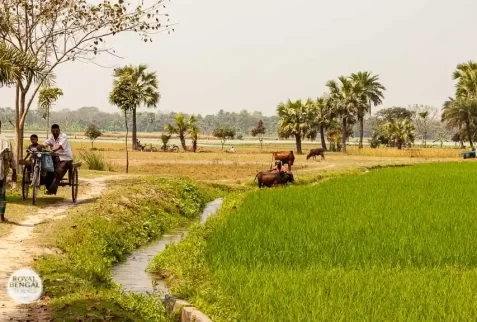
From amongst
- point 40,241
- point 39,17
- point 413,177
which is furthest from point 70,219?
point 413,177

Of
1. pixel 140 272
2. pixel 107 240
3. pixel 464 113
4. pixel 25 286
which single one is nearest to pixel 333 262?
pixel 140 272

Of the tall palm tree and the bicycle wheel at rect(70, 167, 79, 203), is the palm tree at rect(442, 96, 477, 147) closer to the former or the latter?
the tall palm tree

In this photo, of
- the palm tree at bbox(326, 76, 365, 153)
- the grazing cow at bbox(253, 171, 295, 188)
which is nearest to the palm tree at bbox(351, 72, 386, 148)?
the palm tree at bbox(326, 76, 365, 153)

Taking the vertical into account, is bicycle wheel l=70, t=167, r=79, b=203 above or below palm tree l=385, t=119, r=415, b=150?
below


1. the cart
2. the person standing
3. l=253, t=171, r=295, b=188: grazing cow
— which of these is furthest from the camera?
l=253, t=171, r=295, b=188: grazing cow

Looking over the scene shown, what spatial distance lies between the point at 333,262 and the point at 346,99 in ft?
213

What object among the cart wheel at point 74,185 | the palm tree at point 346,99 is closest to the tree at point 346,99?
the palm tree at point 346,99

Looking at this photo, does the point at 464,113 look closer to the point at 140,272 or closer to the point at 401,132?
the point at 401,132

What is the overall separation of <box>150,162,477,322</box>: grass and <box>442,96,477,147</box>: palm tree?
53.8 meters

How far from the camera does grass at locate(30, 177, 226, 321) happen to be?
8.20 m

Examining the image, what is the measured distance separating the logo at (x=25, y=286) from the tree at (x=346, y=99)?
6452 centimetres

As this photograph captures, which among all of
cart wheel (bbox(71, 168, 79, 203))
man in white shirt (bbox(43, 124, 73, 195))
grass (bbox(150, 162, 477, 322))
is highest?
man in white shirt (bbox(43, 124, 73, 195))

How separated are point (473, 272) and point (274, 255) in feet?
9.43

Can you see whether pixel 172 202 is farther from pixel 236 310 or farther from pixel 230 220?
pixel 236 310
